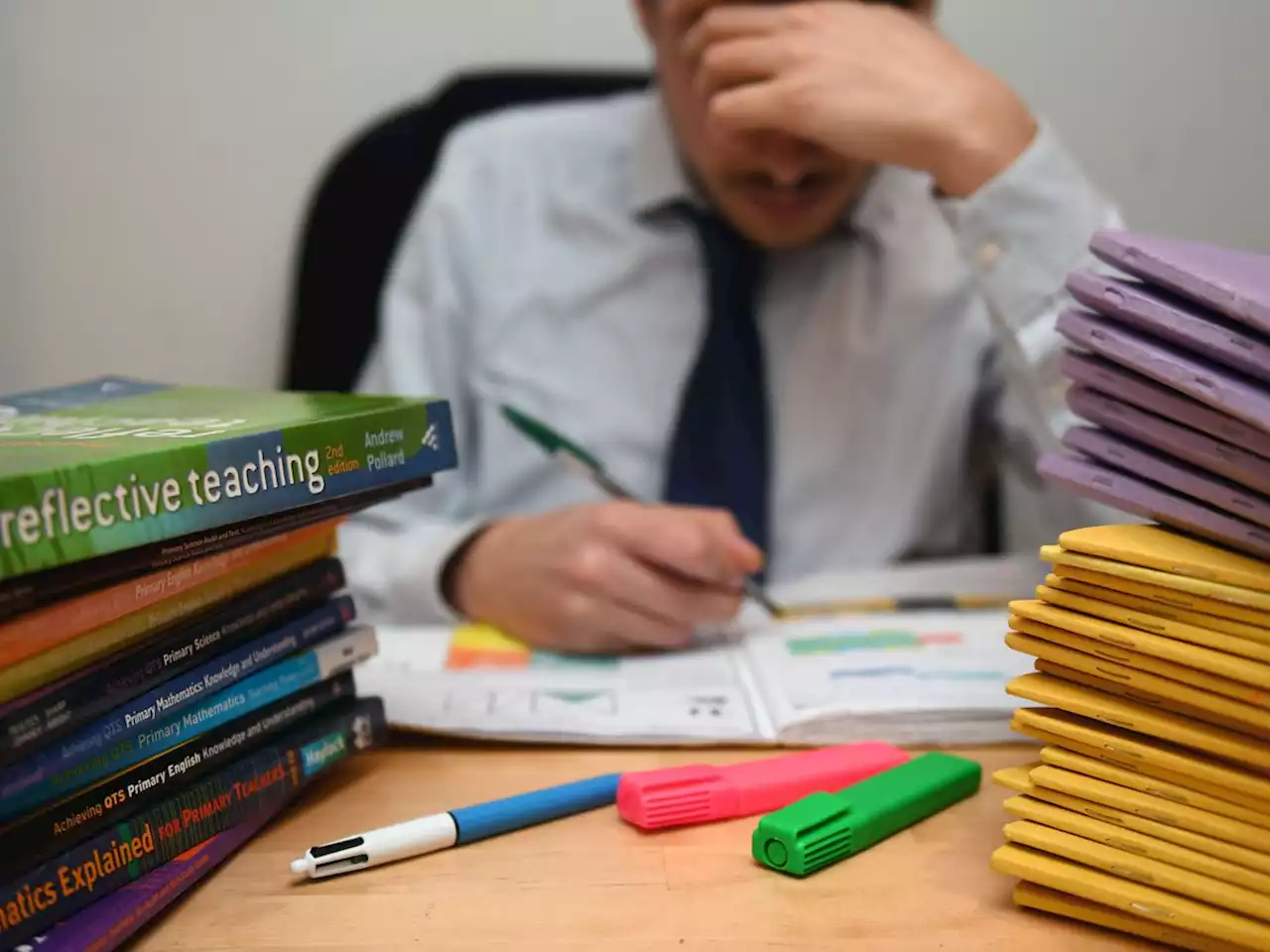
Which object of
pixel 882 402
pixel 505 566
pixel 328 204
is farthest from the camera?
pixel 328 204

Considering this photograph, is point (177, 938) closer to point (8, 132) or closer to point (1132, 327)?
point (1132, 327)

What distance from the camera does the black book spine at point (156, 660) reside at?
0.40 meters

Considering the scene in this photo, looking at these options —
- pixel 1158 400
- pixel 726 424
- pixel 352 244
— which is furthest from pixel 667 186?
pixel 1158 400

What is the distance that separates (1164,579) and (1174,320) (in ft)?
0.35

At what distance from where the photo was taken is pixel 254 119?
4.10 feet

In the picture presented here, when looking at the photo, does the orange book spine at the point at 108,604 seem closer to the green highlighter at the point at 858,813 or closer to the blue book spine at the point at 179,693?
the blue book spine at the point at 179,693

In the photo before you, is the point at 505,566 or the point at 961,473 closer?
the point at 505,566

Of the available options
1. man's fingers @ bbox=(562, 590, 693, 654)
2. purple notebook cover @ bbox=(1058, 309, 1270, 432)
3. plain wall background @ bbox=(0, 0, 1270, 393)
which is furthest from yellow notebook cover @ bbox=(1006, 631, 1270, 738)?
plain wall background @ bbox=(0, 0, 1270, 393)

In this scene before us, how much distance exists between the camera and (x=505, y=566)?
0.80 metres

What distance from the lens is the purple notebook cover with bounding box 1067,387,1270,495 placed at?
426mm

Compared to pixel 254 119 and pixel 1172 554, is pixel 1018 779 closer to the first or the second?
pixel 1172 554

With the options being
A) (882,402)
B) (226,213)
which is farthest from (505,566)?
(226,213)

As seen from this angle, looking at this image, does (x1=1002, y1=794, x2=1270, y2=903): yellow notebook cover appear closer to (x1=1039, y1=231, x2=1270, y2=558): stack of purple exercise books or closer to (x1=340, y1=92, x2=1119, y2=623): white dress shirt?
(x1=1039, y1=231, x2=1270, y2=558): stack of purple exercise books

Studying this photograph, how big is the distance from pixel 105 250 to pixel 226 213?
0.15 meters
